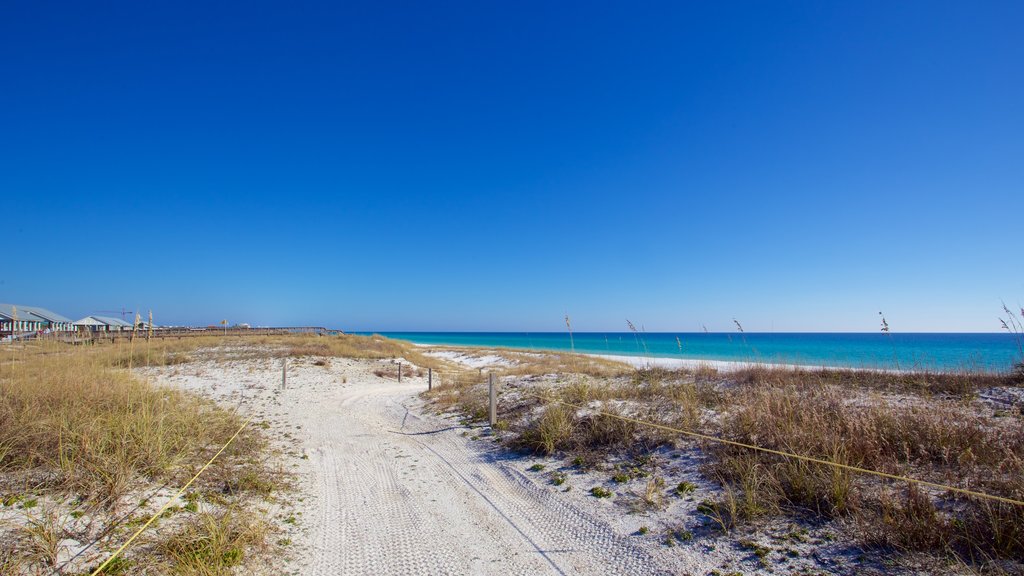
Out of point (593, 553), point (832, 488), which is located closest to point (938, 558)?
point (832, 488)

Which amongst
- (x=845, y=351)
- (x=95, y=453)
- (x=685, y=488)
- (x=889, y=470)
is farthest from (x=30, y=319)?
(x=845, y=351)

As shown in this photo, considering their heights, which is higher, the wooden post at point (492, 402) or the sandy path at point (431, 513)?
the wooden post at point (492, 402)

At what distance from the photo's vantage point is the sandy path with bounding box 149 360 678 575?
4.31m

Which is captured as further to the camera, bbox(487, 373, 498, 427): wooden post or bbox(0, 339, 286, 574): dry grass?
bbox(487, 373, 498, 427): wooden post

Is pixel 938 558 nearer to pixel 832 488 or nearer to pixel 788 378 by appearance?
pixel 832 488

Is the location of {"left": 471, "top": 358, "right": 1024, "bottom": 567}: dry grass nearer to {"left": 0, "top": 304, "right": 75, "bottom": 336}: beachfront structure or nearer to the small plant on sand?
the small plant on sand

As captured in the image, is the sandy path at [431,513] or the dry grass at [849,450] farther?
the sandy path at [431,513]

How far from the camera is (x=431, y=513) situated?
5543 millimetres

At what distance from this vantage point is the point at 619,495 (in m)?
5.73

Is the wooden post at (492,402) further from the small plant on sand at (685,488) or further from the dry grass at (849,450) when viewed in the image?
the small plant on sand at (685,488)

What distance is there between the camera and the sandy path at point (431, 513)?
4.31 metres

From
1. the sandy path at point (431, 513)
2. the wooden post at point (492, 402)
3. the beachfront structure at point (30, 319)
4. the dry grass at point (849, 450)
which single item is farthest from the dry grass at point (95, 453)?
the beachfront structure at point (30, 319)

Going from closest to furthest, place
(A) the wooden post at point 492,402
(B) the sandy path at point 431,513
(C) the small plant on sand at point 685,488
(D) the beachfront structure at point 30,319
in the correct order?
1. (B) the sandy path at point 431,513
2. (C) the small plant on sand at point 685,488
3. (A) the wooden post at point 492,402
4. (D) the beachfront structure at point 30,319

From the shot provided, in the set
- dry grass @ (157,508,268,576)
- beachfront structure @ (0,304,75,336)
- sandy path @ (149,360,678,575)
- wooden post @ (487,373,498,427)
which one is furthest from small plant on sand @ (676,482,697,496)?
beachfront structure @ (0,304,75,336)
